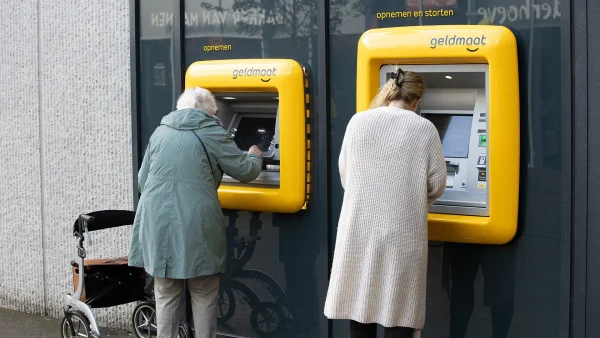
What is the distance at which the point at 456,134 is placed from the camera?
13.4 feet

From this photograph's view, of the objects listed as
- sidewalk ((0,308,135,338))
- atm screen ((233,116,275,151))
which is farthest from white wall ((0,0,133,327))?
atm screen ((233,116,275,151))

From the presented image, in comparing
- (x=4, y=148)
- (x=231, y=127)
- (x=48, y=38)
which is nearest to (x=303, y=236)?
(x=231, y=127)

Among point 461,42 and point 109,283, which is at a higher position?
point 461,42

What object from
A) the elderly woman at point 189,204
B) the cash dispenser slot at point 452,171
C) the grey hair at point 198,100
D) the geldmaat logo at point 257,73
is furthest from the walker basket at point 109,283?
the cash dispenser slot at point 452,171

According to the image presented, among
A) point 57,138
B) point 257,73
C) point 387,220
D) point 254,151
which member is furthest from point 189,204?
point 57,138

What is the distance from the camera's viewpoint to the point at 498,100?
153 inches

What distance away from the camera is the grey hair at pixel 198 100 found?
450cm

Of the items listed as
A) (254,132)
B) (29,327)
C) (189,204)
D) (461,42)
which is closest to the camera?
(461,42)

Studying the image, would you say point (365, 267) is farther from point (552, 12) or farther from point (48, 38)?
point (48, 38)

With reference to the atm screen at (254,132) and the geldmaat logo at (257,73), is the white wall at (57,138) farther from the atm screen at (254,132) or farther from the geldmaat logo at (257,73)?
the geldmaat logo at (257,73)

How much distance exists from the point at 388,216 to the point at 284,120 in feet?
3.81

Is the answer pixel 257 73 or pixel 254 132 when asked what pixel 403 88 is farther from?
pixel 254 132

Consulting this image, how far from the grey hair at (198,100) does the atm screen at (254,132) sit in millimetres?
359

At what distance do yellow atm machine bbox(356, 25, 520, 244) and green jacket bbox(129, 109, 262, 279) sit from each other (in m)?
0.75
